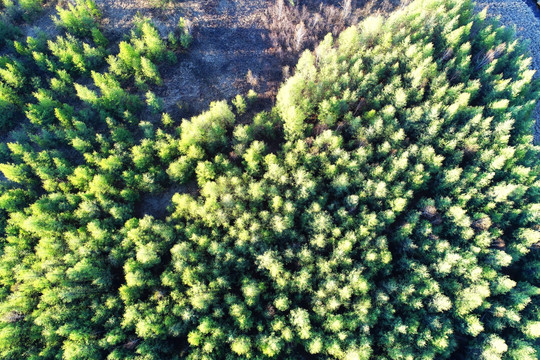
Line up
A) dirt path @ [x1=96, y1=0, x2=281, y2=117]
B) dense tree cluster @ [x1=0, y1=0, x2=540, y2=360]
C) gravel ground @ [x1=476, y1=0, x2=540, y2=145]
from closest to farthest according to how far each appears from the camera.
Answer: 1. dense tree cluster @ [x1=0, y1=0, x2=540, y2=360]
2. dirt path @ [x1=96, y1=0, x2=281, y2=117]
3. gravel ground @ [x1=476, y1=0, x2=540, y2=145]

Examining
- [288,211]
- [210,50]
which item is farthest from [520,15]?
[288,211]

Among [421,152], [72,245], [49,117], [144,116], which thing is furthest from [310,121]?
[49,117]

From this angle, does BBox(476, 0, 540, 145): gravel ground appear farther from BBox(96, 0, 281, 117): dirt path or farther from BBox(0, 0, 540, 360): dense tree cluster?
BBox(96, 0, 281, 117): dirt path

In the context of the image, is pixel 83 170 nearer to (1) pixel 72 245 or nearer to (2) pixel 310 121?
(1) pixel 72 245

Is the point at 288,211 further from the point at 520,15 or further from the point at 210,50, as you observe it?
the point at 520,15

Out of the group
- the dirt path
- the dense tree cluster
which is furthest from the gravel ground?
the dirt path
